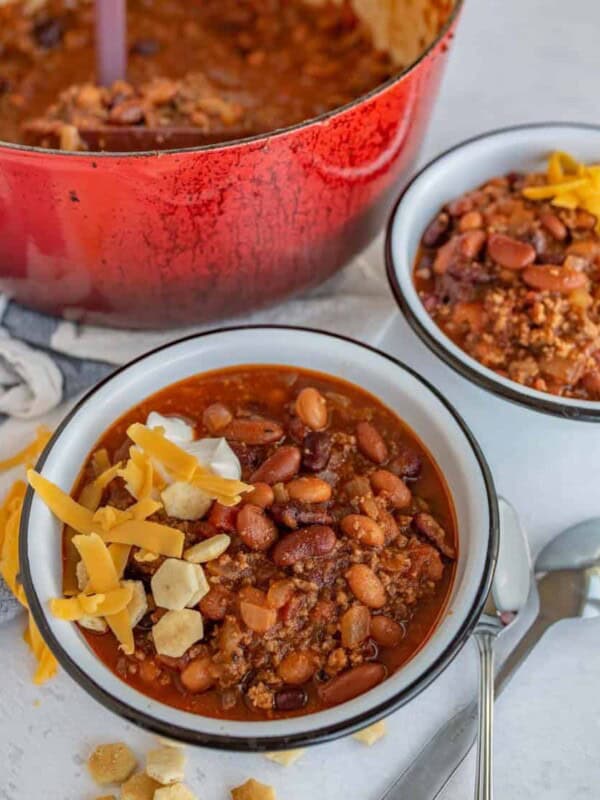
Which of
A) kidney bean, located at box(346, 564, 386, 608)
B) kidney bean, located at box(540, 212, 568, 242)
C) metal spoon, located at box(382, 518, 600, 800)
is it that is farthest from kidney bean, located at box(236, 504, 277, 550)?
kidney bean, located at box(540, 212, 568, 242)

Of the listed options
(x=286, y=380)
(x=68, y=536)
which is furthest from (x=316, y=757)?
(x=286, y=380)

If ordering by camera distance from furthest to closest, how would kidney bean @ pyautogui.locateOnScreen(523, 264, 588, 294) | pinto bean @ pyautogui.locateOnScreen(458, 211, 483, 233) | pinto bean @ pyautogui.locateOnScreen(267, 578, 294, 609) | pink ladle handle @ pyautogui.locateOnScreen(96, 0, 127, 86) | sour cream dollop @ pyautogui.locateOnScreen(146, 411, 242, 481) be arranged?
pink ladle handle @ pyautogui.locateOnScreen(96, 0, 127, 86), pinto bean @ pyautogui.locateOnScreen(458, 211, 483, 233), kidney bean @ pyautogui.locateOnScreen(523, 264, 588, 294), sour cream dollop @ pyautogui.locateOnScreen(146, 411, 242, 481), pinto bean @ pyautogui.locateOnScreen(267, 578, 294, 609)

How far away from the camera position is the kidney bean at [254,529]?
1322 mm

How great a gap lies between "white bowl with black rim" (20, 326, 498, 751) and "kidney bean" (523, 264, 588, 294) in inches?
11.1

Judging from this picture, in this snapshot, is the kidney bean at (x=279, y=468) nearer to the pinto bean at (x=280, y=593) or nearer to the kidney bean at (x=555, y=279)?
the pinto bean at (x=280, y=593)

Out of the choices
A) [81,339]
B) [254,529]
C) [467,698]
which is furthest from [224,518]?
[81,339]

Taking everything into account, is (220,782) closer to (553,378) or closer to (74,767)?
(74,767)

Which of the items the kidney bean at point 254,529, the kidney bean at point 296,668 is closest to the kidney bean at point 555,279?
the kidney bean at point 254,529

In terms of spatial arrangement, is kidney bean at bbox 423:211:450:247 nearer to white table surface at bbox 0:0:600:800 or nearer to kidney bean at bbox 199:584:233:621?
white table surface at bbox 0:0:600:800

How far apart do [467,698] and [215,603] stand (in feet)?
1.22

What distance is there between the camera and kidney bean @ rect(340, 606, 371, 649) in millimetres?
1290

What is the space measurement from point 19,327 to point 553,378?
0.88 metres

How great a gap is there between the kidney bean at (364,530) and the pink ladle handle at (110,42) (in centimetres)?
106

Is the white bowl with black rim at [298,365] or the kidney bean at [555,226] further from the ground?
the kidney bean at [555,226]
